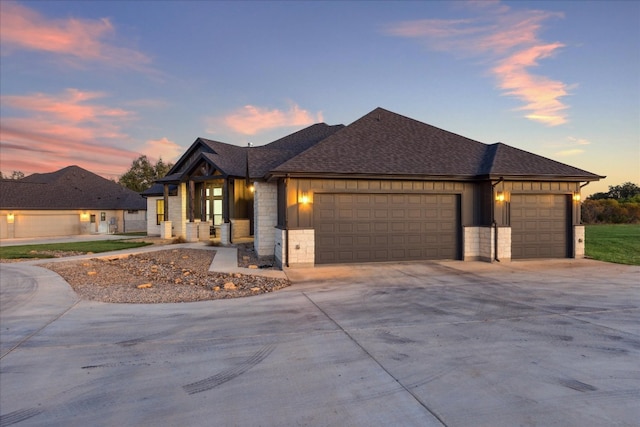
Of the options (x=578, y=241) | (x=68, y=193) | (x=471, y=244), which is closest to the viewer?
(x=471, y=244)

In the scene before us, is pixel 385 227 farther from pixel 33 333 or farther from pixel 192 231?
pixel 192 231

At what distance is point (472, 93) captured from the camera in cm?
1675

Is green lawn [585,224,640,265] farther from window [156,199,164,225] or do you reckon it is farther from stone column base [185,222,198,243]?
window [156,199,164,225]

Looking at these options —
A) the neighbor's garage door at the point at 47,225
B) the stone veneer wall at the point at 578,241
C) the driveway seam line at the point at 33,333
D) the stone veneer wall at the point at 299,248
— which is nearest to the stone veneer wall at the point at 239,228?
the stone veneer wall at the point at 299,248

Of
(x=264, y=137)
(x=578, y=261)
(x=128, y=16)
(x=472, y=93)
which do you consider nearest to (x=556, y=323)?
(x=578, y=261)

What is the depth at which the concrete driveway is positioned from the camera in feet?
9.77

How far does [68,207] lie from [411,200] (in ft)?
98.5

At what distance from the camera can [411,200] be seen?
40.8 ft

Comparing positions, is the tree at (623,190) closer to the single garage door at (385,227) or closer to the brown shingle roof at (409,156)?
the brown shingle roof at (409,156)

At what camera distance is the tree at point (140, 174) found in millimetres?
51812

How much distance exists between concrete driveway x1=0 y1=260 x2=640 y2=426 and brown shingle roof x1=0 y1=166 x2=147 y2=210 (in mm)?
25012

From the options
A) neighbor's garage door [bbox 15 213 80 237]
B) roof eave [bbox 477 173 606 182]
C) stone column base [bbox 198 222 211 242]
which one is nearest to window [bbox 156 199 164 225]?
stone column base [bbox 198 222 211 242]

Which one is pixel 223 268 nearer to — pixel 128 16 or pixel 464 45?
pixel 128 16

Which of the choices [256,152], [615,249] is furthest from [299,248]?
[615,249]
